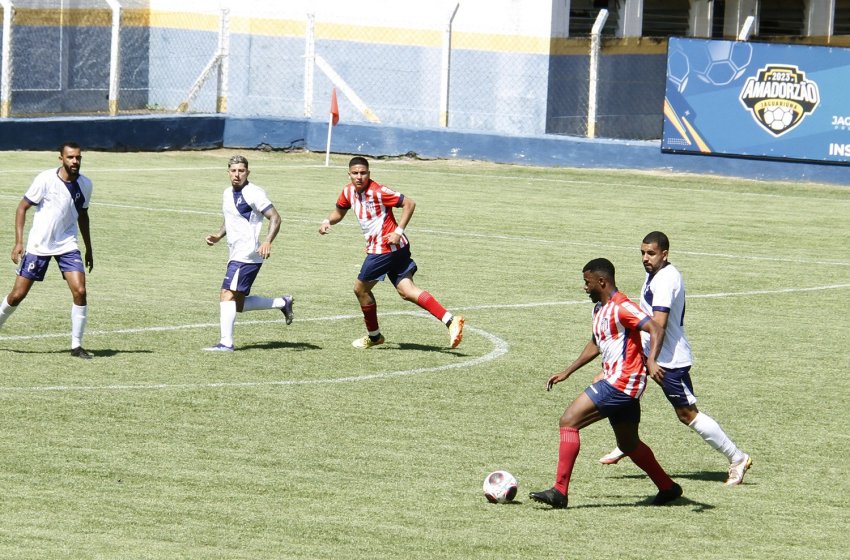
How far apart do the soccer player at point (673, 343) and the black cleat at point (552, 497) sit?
1.03 metres

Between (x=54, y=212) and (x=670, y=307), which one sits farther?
(x=54, y=212)

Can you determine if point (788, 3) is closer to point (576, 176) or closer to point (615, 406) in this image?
point (576, 176)

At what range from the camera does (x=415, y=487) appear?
1009cm

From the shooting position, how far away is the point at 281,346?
1516 cm

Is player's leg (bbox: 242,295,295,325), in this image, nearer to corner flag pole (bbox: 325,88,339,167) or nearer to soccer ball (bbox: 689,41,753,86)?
corner flag pole (bbox: 325,88,339,167)

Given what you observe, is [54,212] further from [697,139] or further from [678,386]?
[697,139]

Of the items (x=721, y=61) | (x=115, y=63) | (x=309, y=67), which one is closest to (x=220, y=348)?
(x=721, y=61)

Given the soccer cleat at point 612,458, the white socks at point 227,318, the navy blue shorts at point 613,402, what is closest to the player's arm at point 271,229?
the white socks at point 227,318

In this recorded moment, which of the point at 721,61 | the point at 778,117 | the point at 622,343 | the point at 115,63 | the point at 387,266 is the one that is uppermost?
the point at 721,61

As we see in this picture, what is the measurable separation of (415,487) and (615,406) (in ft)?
4.61

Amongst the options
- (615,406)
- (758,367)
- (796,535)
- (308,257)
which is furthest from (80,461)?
(308,257)

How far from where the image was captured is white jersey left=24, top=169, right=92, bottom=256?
1393 cm

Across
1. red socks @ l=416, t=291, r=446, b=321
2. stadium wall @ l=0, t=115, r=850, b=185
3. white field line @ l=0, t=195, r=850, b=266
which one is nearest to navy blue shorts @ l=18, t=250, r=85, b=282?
red socks @ l=416, t=291, r=446, b=321

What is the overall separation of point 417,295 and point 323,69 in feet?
80.6
